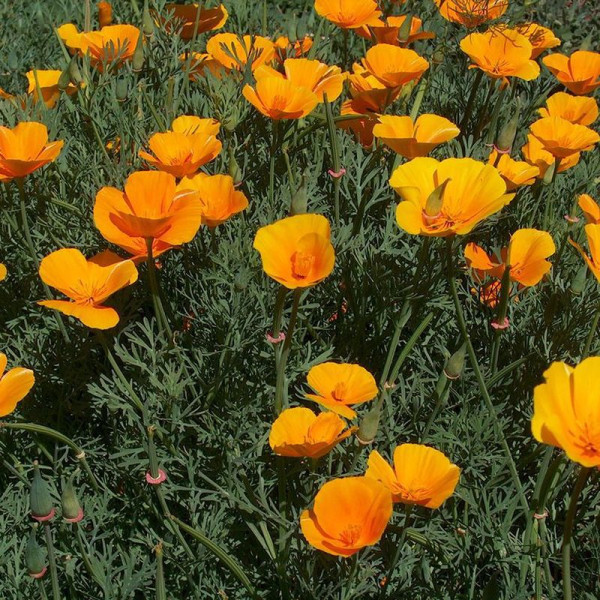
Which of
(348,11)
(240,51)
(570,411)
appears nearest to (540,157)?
(348,11)

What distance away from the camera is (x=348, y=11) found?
1.96 meters

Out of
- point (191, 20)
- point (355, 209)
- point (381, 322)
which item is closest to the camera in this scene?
point (381, 322)

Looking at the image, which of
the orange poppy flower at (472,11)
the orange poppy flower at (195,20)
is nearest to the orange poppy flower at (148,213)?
the orange poppy flower at (195,20)

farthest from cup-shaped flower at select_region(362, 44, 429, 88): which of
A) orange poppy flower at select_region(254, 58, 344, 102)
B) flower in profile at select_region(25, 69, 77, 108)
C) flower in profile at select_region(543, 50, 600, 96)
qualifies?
flower in profile at select_region(25, 69, 77, 108)

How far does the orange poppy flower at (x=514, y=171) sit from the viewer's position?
1654mm

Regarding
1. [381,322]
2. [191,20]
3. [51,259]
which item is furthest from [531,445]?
[191,20]

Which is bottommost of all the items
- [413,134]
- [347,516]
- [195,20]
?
[347,516]

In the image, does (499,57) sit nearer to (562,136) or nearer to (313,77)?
(562,136)

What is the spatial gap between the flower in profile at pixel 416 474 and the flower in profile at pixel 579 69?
1177 millimetres

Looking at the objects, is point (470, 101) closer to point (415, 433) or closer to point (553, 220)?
point (553, 220)

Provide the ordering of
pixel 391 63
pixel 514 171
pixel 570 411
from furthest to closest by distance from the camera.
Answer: pixel 391 63 < pixel 514 171 < pixel 570 411

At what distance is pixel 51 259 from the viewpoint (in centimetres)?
138

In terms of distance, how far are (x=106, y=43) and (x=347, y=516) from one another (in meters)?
1.28

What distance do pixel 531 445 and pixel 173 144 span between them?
0.88 meters
